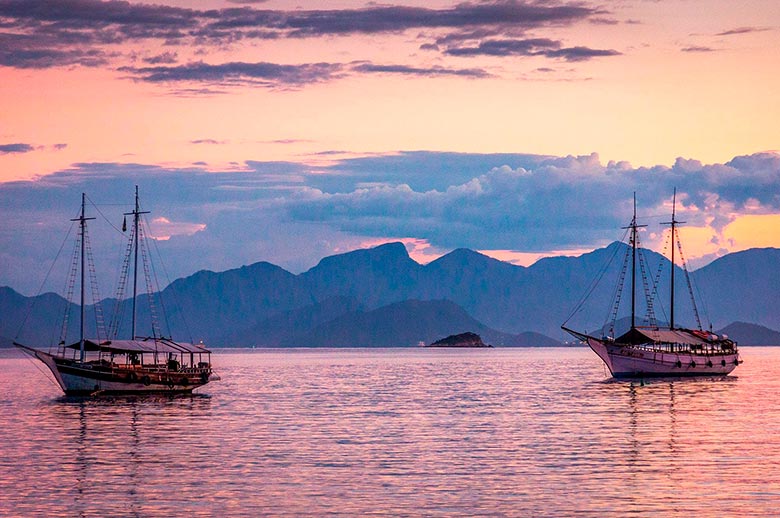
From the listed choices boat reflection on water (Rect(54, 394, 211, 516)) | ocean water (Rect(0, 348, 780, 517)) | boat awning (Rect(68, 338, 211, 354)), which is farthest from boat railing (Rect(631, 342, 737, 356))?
boat reflection on water (Rect(54, 394, 211, 516))

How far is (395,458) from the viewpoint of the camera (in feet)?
177

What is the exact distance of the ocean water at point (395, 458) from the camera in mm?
39469

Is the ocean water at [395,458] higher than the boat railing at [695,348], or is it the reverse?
the boat railing at [695,348]

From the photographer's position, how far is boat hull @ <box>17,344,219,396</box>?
352ft

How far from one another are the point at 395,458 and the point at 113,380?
197 ft

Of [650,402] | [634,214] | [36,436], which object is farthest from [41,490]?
[634,214]

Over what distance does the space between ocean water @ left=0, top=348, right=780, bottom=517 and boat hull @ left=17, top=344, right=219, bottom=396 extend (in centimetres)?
691

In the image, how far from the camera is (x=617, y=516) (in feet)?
120

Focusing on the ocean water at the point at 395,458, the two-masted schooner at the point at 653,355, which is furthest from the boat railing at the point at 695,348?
the ocean water at the point at 395,458

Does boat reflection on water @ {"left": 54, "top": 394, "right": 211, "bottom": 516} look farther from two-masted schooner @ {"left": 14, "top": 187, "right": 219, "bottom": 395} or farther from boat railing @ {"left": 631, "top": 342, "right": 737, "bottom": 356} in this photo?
boat railing @ {"left": 631, "top": 342, "right": 737, "bottom": 356}

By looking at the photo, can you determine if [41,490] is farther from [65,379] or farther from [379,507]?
Result: [65,379]

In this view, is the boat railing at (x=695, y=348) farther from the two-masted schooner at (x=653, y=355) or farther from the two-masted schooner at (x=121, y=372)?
the two-masted schooner at (x=121, y=372)

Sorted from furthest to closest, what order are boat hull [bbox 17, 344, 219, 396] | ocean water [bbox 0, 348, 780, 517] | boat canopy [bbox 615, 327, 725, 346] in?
boat canopy [bbox 615, 327, 725, 346]
boat hull [bbox 17, 344, 219, 396]
ocean water [bbox 0, 348, 780, 517]

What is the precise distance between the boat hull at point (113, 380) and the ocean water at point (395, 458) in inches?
272
